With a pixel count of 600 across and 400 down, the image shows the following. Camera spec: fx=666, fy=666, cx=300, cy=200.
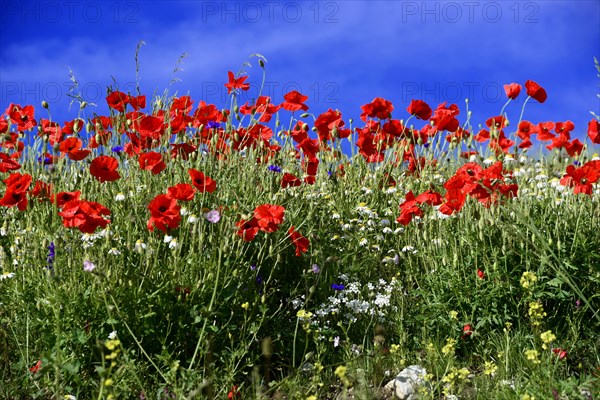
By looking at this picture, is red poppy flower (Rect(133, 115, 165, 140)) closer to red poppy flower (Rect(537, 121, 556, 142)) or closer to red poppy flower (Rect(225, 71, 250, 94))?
red poppy flower (Rect(225, 71, 250, 94))

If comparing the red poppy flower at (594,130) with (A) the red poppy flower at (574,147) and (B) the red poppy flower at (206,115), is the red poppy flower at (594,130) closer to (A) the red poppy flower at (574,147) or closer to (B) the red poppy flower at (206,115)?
(A) the red poppy flower at (574,147)

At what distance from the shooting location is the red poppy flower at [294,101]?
5.19 metres

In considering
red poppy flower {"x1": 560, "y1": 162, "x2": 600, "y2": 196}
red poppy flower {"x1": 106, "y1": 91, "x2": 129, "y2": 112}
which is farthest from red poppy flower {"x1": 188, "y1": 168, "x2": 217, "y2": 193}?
red poppy flower {"x1": 560, "y1": 162, "x2": 600, "y2": 196}

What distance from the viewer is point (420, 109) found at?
17.6ft

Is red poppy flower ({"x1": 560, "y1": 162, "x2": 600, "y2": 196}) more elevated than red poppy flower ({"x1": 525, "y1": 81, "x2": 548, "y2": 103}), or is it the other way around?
red poppy flower ({"x1": 525, "y1": 81, "x2": 548, "y2": 103})

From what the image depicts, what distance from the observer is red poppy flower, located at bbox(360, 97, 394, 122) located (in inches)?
217

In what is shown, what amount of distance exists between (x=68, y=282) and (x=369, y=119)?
331cm

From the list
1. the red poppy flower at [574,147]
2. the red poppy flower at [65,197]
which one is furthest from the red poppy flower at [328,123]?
the red poppy flower at [65,197]

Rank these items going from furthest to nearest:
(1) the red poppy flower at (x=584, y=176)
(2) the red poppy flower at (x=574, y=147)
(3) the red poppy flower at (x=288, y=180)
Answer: (2) the red poppy flower at (x=574, y=147) → (3) the red poppy flower at (x=288, y=180) → (1) the red poppy flower at (x=584, y=176)

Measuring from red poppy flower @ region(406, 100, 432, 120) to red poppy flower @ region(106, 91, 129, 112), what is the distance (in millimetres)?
2225

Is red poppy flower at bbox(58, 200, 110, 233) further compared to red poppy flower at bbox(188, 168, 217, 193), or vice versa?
red poppy flower at bbox(188, 168, 217, 193)

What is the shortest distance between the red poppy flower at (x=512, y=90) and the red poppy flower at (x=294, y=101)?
1609 millimetres

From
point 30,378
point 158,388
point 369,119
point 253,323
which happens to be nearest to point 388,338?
point 253,323

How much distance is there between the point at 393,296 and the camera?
4.18 meters
